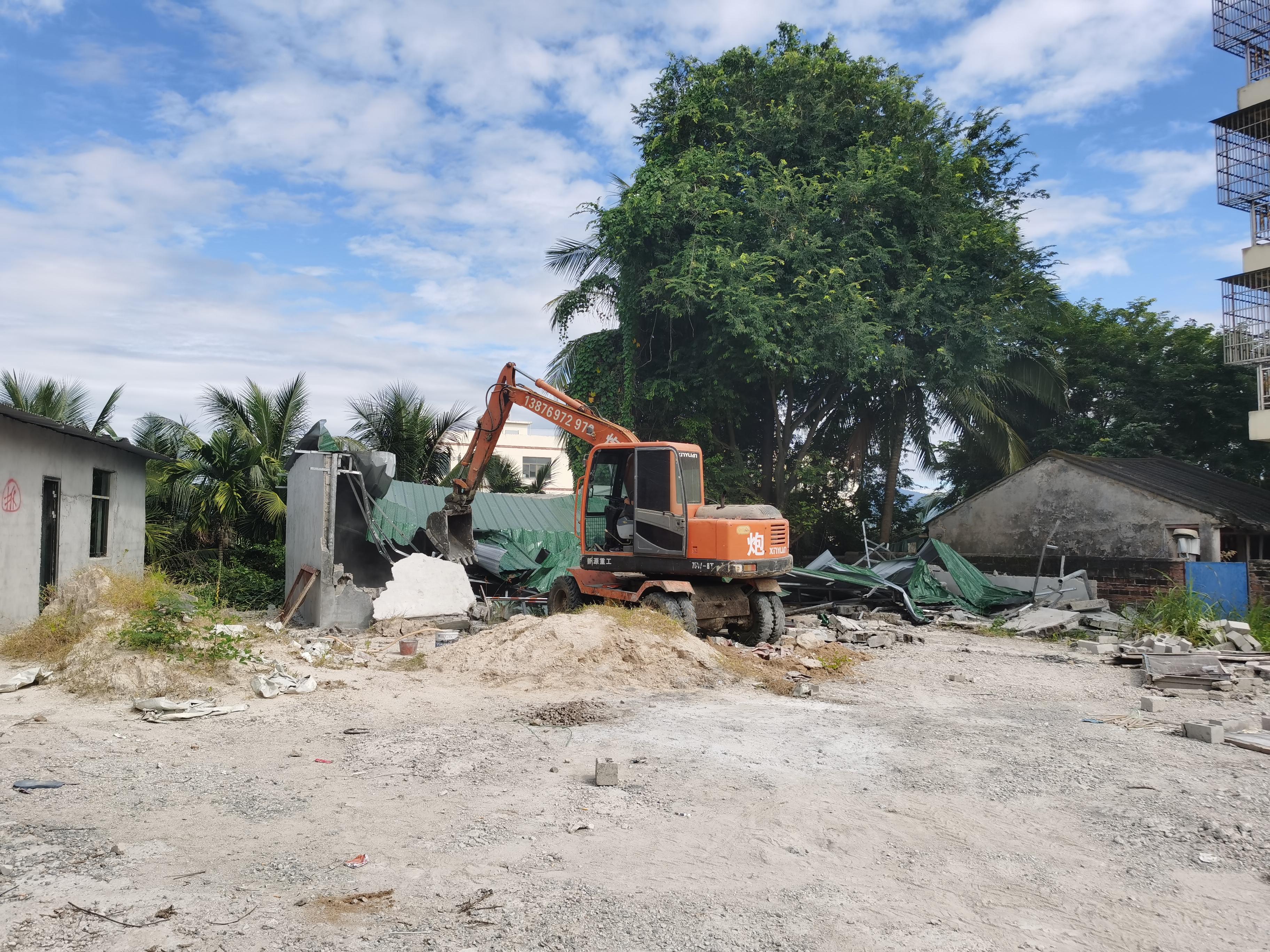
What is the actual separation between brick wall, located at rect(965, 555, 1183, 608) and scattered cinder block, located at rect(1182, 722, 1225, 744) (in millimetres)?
9223

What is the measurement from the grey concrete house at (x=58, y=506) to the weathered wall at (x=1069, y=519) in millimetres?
17095

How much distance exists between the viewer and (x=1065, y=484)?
61.7ft

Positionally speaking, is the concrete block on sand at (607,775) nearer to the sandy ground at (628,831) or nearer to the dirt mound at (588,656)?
the sandy ground at (628,831)

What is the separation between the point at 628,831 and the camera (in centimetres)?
494

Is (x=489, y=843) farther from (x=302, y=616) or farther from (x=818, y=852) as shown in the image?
(x=302, y=616)

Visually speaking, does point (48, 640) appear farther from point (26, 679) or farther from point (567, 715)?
point (567, 715)

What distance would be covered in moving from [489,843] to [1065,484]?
1731 centimetres

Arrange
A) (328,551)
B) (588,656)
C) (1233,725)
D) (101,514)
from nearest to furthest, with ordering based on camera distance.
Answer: (1233,725) → (588,656) → (328,551) → (101,514)

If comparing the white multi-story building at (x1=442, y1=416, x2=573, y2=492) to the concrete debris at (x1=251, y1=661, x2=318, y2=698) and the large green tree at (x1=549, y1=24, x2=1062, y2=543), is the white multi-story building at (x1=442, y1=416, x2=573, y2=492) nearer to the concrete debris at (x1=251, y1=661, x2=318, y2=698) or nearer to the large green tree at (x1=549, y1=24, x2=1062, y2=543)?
the large green tree at (x1=549, y1=24, x2=1062, y2=543)

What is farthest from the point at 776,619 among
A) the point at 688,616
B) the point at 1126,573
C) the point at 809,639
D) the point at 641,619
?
the point at 1126,573

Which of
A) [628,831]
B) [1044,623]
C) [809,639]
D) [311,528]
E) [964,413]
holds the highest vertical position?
[964,413]

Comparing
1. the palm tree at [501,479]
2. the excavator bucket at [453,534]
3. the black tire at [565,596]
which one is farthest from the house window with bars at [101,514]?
the palm tree at [501,479]

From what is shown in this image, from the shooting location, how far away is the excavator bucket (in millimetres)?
14805

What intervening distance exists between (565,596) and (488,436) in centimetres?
311
